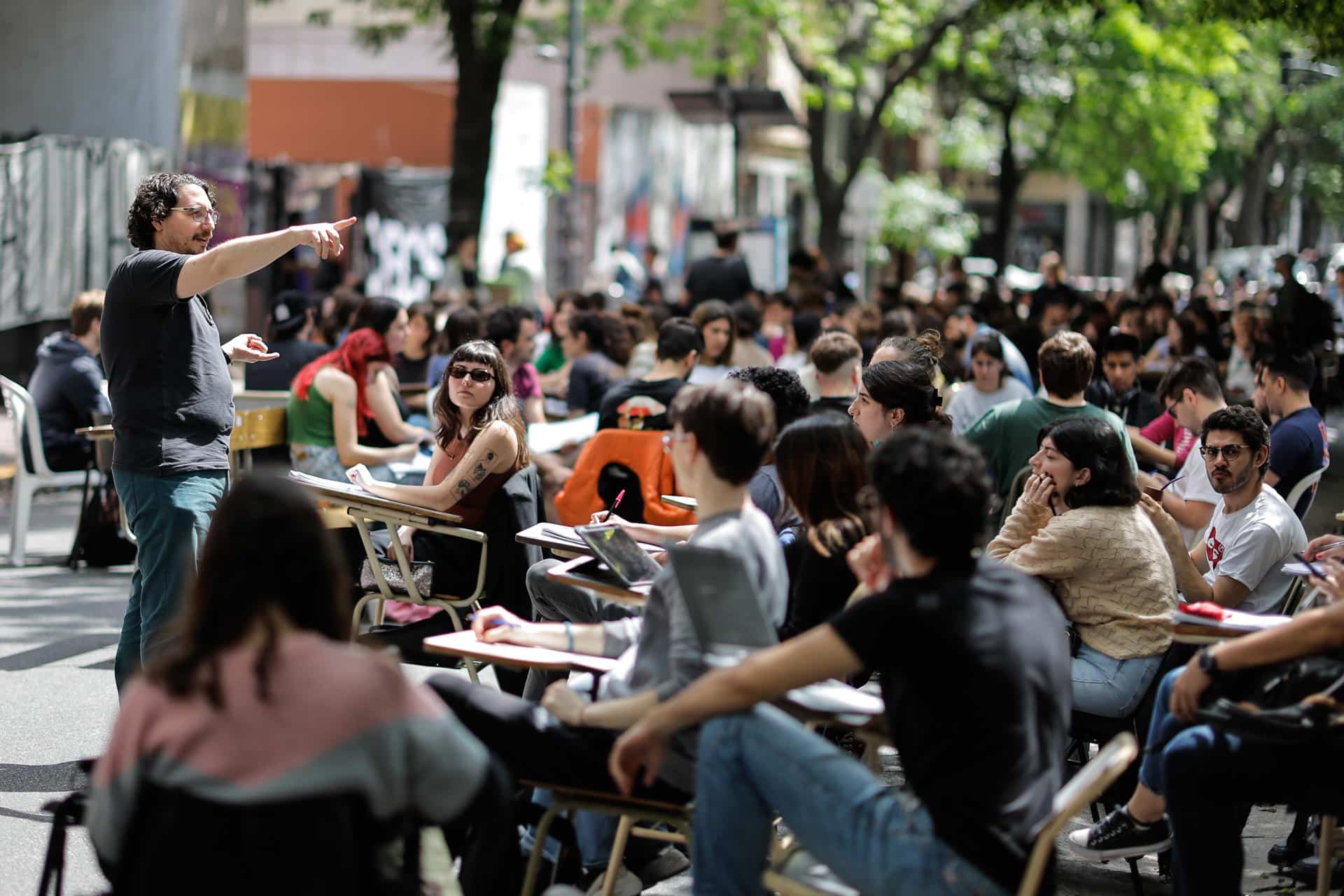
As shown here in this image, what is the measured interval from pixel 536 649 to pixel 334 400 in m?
4.48

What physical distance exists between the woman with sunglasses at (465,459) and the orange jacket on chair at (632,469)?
0.85m

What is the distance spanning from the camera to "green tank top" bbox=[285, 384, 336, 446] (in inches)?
342

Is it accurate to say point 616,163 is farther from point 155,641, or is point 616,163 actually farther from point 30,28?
point 155,641

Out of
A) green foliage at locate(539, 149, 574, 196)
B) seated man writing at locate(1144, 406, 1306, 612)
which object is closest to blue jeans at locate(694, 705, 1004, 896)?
seated man writing at locate(1144, 406, 1306, 612)

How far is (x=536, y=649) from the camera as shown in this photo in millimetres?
4395

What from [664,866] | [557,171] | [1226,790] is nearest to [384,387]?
[664,866]

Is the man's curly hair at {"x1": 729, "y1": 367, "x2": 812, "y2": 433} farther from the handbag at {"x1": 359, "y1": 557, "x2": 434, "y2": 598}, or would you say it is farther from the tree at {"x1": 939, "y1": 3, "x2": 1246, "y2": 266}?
the tree at {"x1": 939, "y1": 3, "x2": 1246, "y2": 266}

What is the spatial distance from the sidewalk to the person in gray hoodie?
28.0 inches

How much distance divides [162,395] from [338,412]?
2.93 metres

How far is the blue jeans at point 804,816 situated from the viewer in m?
3.41

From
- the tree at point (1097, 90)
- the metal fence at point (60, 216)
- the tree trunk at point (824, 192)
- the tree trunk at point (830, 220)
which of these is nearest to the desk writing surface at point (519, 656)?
the metal fence at point (60, 216)

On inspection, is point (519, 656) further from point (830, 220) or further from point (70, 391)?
point (830, 220)

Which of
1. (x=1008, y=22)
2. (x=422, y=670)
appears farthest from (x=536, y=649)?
(x=1008, y=22)

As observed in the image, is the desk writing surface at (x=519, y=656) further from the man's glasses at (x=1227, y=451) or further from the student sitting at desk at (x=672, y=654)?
the man's glasses at (x=1227, y=451)
